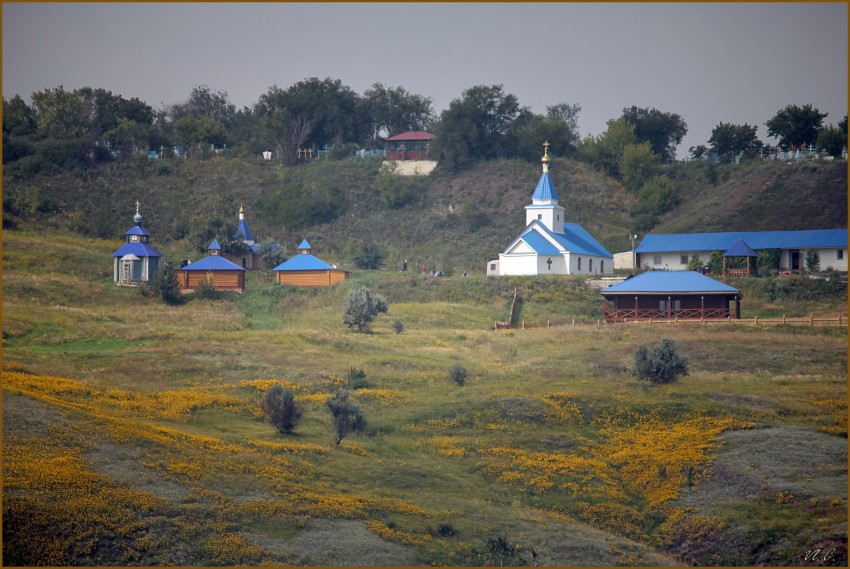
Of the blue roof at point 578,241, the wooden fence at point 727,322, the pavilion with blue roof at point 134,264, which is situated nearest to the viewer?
the wooden fence at point 727,322

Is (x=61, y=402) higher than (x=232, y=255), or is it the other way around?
(x=232, y=255)

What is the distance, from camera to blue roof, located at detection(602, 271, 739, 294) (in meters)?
71.6

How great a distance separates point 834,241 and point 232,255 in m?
51.5

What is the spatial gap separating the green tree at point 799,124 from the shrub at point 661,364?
71807 millimetres

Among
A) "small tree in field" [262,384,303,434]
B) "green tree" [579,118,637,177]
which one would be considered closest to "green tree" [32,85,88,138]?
"green tree" [579,118,637,177]

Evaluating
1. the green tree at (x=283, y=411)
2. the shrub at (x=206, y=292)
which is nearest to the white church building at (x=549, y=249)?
the shrub at (x=206, y=292)

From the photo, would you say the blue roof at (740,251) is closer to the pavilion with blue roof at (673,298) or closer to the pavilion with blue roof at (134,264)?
the pavilion with blue roof at (673,298)

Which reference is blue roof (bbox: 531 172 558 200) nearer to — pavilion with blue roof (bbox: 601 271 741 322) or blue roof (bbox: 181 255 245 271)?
pavilion with blue roof (bbox: 601 271 741 322)

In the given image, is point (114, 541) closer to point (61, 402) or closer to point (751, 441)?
point (61, 402)

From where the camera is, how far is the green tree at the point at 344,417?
42.4m

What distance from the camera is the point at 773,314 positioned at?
3012 inches

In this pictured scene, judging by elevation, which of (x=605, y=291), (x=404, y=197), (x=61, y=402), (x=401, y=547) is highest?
(x=404, y=197)

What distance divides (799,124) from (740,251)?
3742 cm

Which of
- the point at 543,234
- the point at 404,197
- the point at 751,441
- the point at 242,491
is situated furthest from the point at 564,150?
the point at 242,491
